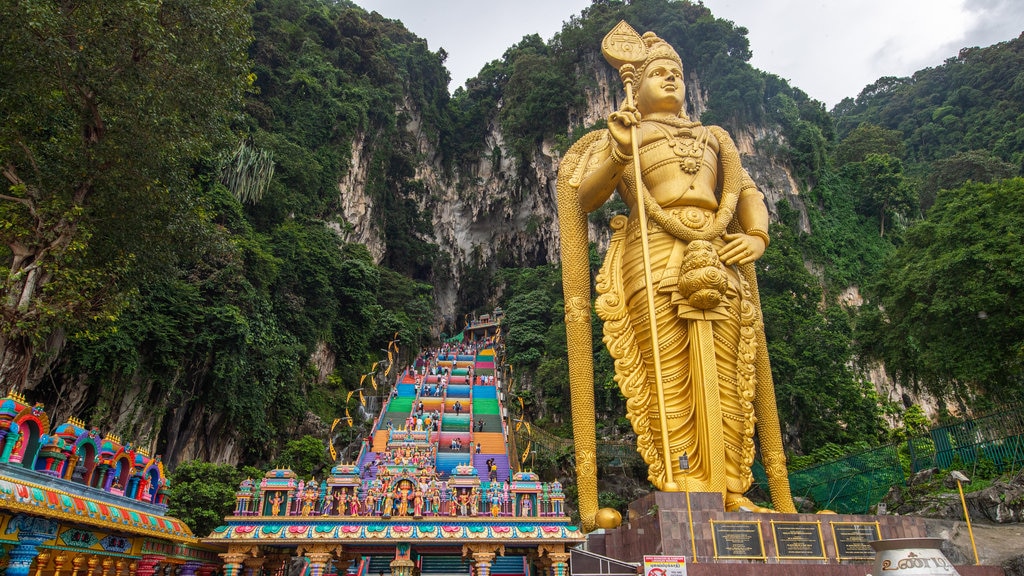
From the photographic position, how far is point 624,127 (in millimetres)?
6484

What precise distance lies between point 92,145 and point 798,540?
7837 millimetres

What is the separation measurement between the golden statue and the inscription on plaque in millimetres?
573

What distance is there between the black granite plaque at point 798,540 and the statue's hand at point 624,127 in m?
3.86

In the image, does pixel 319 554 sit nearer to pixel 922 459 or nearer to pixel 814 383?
pixel 922 459

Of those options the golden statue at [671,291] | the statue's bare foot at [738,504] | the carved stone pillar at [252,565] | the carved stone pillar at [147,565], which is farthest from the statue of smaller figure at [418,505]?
the statue's bare foot at [738,504]

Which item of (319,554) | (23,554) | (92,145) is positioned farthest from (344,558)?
(92,145)

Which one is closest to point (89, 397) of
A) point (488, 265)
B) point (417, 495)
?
point (417, 495)

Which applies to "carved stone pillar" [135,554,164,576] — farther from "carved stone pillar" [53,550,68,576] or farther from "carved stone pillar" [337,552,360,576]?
"carved stone pillar" [337,552,360,576]

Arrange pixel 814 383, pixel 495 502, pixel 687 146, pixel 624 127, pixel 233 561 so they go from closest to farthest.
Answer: pixel 233 561
pixel 495 502
pixel 624 127
pixel 687 146
pixel 814 383

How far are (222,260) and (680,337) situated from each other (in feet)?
31.8

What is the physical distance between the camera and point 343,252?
70.4 ft

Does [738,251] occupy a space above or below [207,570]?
above

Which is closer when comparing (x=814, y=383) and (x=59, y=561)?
(x=59, y=561)

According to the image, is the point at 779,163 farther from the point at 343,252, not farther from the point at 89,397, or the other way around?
the point at 89,397
